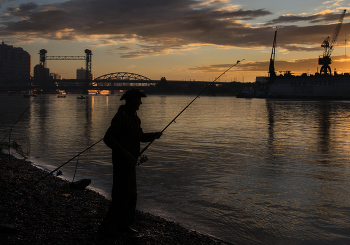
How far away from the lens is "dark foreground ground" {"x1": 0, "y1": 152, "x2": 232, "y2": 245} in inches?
173

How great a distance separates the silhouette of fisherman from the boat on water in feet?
460

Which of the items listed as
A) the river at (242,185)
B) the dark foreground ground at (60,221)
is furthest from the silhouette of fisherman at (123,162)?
the river at (242,185)

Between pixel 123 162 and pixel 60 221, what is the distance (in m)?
1.62

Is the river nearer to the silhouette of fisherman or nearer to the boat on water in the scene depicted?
the silhouette of fisherman

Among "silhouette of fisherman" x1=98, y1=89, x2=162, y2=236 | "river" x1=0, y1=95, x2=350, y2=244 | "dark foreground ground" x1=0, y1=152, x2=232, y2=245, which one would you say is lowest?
"river" x1=0, y1=95, x2=350, y2=244

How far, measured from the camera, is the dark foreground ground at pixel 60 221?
173 inches

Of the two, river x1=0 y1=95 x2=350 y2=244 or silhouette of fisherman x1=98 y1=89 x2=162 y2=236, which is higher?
silhouette of fisherman x1=98 y1=89 x2=162 y2=236

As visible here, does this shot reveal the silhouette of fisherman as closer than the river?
Yes

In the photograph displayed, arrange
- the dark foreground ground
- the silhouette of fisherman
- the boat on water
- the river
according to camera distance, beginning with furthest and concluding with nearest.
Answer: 1. the boat on water
2. the river
3. the silhouette of fisherman
4. the dark foreground ground

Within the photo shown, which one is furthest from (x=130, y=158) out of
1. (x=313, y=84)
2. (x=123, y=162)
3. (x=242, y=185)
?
(x=313, y=84)

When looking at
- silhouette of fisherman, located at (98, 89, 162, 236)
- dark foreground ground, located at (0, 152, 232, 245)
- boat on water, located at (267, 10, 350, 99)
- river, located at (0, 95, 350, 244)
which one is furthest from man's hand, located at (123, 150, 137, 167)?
boat on water, located at (267, 10, 350, 99)

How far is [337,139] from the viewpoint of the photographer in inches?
733

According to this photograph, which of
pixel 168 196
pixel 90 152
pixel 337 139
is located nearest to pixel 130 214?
pixel 168 196

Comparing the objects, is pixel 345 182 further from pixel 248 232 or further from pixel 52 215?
pixel 52 215
